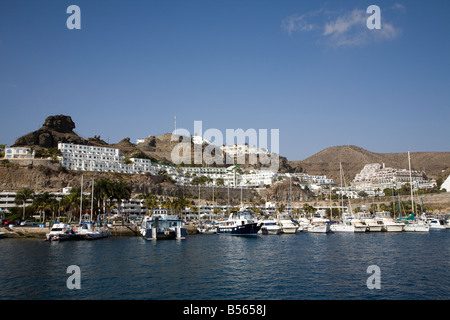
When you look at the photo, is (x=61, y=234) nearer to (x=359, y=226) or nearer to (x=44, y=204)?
(x=44, y=204)

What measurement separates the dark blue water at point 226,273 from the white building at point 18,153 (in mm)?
107154

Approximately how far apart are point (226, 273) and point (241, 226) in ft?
136

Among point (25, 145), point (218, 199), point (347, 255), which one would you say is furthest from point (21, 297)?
point (25, 145)

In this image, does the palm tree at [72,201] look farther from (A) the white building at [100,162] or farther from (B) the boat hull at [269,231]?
(A) the white building at [100,162]

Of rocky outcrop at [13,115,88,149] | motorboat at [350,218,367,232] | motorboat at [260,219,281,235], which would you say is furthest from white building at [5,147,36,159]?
motorboat at [350,218,367,232]

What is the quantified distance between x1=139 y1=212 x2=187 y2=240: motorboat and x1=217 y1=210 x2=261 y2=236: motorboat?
12450mm

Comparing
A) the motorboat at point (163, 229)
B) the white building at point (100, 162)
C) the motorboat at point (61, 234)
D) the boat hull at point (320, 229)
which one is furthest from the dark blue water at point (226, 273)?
the white building at point (100, 162)

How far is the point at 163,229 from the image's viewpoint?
2729 inches

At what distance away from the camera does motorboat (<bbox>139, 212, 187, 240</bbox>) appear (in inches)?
2680

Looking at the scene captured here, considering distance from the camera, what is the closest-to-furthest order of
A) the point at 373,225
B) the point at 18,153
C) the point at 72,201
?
1. the point at 373,225
2. the point at 72,201
3. the point at 18,153

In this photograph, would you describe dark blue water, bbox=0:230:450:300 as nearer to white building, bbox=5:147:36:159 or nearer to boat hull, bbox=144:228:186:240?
boat hull, bbox=144:228:186:240

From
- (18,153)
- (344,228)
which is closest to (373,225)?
(344,228)

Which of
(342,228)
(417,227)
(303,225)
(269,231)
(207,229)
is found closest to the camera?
(269,231)
